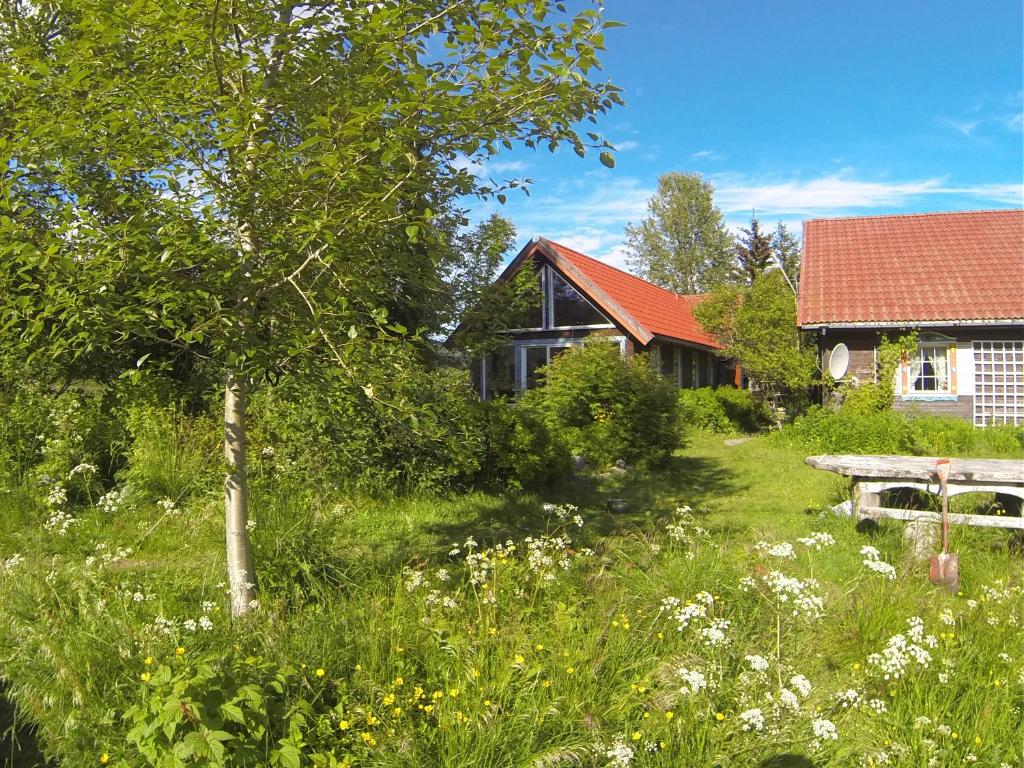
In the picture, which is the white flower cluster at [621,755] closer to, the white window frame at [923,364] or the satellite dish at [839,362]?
the satellite dish at [839,362]

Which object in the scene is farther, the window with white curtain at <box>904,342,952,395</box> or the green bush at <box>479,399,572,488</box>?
the window with white curtain at <box>904,342,952,395</box>

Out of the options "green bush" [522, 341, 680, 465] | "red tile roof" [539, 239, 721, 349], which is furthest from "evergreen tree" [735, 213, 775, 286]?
"green bush" [522, 341, 680, 465]

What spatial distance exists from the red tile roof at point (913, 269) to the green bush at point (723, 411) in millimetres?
3441

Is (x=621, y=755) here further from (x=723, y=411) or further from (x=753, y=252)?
(x=753, y=252)

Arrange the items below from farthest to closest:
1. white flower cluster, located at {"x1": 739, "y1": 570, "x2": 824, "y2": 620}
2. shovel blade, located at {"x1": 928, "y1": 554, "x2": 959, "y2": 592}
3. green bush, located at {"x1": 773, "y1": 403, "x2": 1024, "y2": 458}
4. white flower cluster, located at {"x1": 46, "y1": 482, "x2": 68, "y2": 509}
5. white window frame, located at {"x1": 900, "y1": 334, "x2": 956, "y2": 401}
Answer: white window frame, located at {"x1": 900, "y1": 334, "x2": 956, "y2": 401}
green bush, located at {"x1": 773, "y1": 403, "x2": 1024, "y2": 458}
white flower cluster, located at {"x1": 46, "y1": 482, "x2": 68, "y2": 509}
shovel blade, located at {"x1": 928, "y1": 554, "x2": 959, "y2": 592}
white flower cluster, located at {"x1": 739, "y1": 570, "x2": 824, "y2": 620}

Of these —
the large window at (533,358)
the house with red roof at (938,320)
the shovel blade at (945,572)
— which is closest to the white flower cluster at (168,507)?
the shovel blade at (945,572)

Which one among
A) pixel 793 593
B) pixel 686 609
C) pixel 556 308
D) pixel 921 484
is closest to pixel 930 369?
pixel 556 308

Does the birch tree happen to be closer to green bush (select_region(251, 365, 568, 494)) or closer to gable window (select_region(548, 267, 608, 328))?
green bush (select_region(251, 365, 568, 494))

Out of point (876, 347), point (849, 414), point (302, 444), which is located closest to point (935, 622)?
point (302, 444)

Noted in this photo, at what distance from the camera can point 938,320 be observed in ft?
46.5

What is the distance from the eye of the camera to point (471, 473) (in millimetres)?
8039

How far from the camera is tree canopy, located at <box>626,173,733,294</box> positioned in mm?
45094

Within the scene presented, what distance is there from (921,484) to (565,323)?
1323 centimetres

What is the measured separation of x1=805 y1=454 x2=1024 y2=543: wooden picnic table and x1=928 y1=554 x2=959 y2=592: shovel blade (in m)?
0.90
